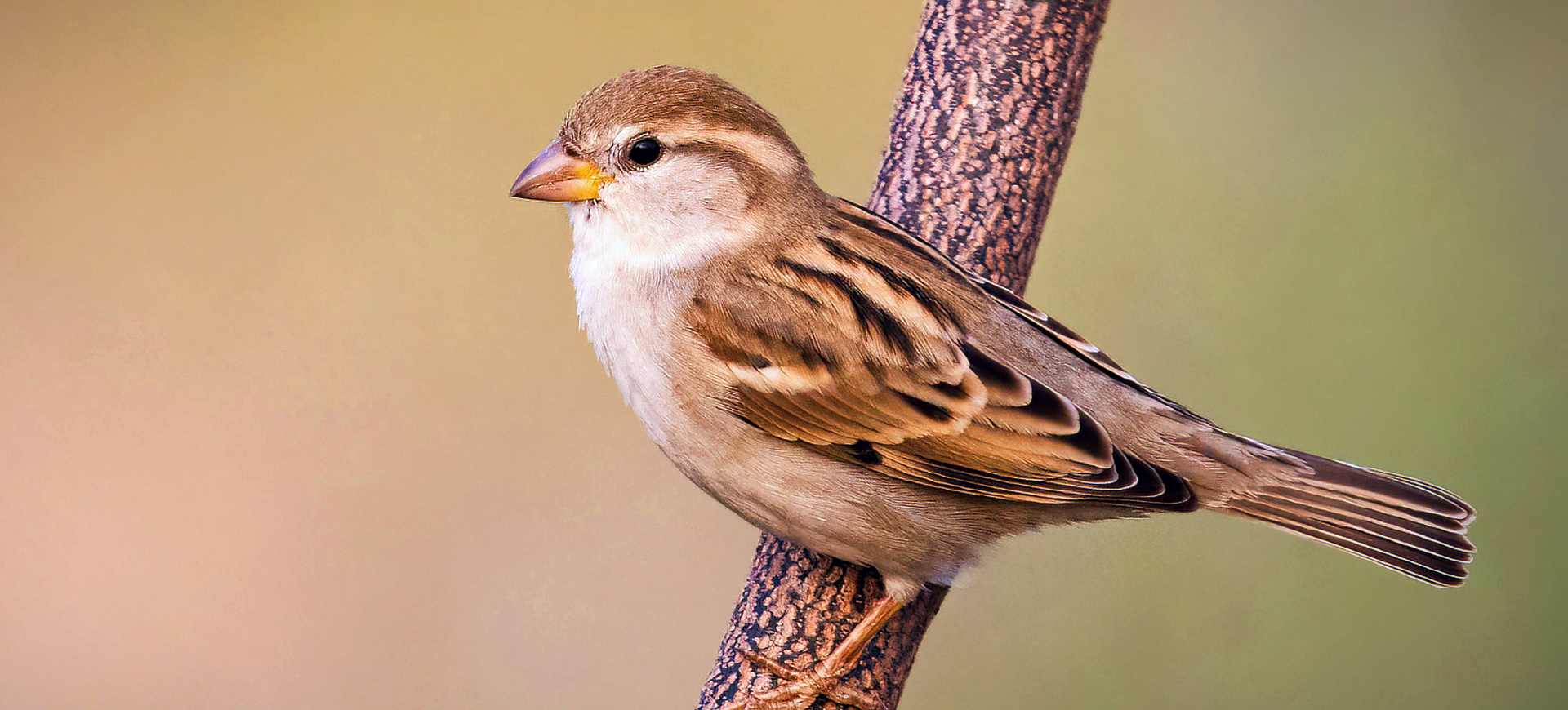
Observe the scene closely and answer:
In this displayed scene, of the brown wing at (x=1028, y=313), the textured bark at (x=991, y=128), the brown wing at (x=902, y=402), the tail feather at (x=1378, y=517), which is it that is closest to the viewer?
the brown wing at (x=902, y=402)

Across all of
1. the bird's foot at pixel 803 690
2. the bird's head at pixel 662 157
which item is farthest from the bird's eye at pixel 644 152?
the bird's foot at pixel 803 690

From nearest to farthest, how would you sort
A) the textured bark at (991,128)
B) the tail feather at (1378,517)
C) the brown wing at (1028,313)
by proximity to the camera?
the tail feather at (1378,517) < the brown wing at (1028,313) < the textured bark at (991,128)

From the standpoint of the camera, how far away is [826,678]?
Result: 2631mm

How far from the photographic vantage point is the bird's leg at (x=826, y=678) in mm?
2604

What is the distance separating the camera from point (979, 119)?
10.3ft

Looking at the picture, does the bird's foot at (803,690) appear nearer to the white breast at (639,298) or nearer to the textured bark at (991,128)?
the white breast at (639,298)

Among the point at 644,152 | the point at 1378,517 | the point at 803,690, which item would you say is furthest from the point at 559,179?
the point at 1378,517

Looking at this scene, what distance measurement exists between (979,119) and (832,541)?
4.09 ft

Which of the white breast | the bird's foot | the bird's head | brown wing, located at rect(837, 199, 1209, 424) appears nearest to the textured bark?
brown wing, located at rect(837, 199, 1209, 424)

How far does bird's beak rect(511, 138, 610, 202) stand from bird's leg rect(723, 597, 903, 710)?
107 cm

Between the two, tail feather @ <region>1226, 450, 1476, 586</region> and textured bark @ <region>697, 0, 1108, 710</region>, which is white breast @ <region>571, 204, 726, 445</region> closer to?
textured bark @ <region>697, 0, 1108, 710</region>

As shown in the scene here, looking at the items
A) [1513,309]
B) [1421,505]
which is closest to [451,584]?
[1421,505]

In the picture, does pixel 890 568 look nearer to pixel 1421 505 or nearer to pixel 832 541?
pixel 832 541

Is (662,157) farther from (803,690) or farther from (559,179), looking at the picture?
(803,690)
